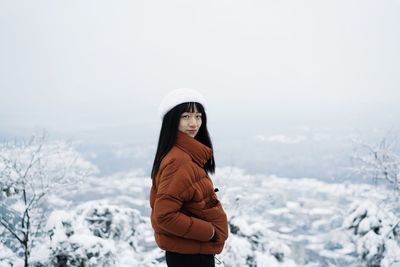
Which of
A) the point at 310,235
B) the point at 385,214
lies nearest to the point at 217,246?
the point at 385,214

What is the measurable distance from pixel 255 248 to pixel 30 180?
143 inches

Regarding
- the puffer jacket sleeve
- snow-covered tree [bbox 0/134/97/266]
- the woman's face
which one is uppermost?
the woman's face

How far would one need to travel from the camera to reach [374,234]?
605 cm

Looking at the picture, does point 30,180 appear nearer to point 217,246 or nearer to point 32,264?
point 32,264

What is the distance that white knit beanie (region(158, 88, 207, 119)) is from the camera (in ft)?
6.21

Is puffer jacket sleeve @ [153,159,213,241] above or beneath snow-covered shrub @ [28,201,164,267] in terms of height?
above

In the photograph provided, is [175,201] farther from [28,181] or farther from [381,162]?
[381,162]

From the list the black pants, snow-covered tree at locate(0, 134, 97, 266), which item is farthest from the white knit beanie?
snow-covered tree at locate(0, 134, 97, 266)

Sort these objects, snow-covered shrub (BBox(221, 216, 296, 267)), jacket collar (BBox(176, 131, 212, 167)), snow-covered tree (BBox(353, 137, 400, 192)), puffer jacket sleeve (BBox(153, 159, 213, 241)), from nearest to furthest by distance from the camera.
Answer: puffer jacket sleeve (BBox(153, 159, 213, 241)), jacket collar (BBox(176, 131, 212, 167)), snow-covered shrub (BBox(221, 216, 296, 267)), snow-covered tree (BBox(353, 137, 400, 192))

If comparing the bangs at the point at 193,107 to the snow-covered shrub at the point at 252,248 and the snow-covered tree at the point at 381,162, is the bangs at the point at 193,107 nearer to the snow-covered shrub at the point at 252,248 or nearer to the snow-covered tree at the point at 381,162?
the snow-covered shrub at the point at 252,248

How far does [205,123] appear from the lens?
2088 millimetres

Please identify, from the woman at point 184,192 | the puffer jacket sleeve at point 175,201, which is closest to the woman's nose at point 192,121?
the woman at point 184,192

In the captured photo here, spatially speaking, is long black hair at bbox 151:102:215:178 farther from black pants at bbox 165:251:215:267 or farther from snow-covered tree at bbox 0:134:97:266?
snow-covered tree at bbox 0:134:97:266

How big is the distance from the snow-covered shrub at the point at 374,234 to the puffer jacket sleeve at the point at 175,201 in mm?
5458
